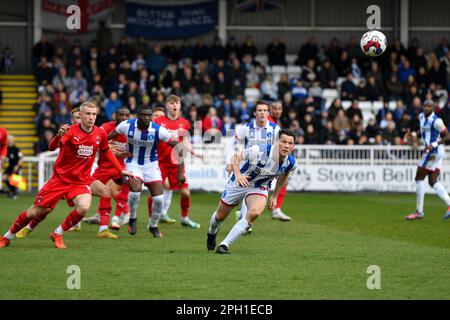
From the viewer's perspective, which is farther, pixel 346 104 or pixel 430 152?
pixel 346 104

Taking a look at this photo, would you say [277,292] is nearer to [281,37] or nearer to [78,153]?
[78,153]

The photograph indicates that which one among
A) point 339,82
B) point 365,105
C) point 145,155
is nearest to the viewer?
point 145,155

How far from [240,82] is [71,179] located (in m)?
18.2

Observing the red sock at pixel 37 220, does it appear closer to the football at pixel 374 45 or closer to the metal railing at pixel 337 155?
the football at pixel 374 45

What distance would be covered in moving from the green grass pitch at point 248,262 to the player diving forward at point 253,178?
35cm

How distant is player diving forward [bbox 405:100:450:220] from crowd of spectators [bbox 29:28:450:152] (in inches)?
333

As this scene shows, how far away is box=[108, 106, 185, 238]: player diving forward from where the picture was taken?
13.8 meters

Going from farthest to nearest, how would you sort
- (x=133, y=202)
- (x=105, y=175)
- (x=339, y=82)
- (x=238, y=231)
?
(x=339, y=82) < (x=105, y=175) < (x=133, y=202) < (x=238, y=231)

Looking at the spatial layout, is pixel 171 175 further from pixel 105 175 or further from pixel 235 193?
pixel 235 193

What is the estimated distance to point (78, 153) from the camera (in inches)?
478

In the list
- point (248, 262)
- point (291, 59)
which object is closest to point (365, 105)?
point (291, 59)

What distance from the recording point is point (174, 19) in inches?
1342

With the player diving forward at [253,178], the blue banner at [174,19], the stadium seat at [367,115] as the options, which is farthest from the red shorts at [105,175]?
the blue banner at [174,19]

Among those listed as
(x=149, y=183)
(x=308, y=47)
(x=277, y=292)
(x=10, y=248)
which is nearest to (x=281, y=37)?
(x=308, y=47)
